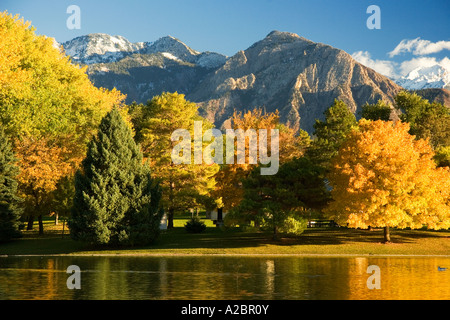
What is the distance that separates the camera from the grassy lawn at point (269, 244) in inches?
1758

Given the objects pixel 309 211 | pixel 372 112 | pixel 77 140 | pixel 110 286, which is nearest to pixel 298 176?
pixel 309 211

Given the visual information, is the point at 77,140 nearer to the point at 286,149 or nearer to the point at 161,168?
the point at 161,168

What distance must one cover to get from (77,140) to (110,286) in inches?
1491

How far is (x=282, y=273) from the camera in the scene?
1178 inches

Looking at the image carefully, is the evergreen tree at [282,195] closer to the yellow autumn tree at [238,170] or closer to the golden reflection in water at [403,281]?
the yellow autumn tree at [238,170]

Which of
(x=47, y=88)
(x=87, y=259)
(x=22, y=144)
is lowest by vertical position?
(x=87, y=259)

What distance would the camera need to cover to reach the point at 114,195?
46312 mm

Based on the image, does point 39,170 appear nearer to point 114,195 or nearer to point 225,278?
point 114,195

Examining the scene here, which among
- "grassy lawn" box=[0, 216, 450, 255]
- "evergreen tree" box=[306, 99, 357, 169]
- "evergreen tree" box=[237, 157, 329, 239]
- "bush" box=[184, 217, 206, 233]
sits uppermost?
"evergreen tree" box=[306, 99, 357, 169]

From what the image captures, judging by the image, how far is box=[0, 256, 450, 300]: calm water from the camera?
875 inches

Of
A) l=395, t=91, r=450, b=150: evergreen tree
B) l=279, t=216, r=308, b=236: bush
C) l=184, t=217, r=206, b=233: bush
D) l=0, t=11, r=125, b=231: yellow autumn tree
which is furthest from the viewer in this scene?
l=395, t=91, r=450, b=150: evergreen tree

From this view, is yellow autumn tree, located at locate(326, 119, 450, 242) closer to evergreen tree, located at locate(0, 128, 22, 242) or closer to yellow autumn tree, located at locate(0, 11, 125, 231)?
yellow autumn tree, located at locate(0, 11, 125, 231)

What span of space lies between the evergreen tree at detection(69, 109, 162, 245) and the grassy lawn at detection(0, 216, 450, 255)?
1492 mm

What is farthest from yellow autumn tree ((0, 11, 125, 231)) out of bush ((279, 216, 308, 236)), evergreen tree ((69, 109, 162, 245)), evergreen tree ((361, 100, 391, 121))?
evergreen tree ((361, 100, 391, 121))
